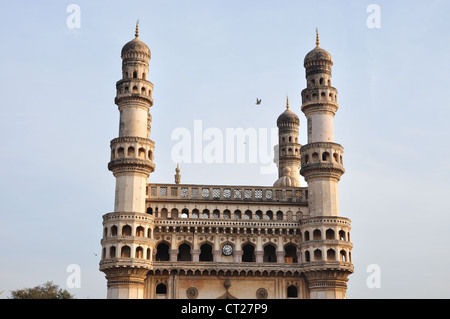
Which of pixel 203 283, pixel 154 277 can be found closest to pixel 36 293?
pixel 154 277

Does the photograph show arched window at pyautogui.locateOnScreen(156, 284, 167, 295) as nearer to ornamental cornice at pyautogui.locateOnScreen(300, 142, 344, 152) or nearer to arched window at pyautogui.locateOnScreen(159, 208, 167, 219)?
arched window at pyautogui.locateOnScreen(159, 208, 167, 219)

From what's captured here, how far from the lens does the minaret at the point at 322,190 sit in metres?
51.2

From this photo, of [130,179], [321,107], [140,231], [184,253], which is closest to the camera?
[140,231]

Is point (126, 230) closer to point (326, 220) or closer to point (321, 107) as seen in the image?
point (326, 220)

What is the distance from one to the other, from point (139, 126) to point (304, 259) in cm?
1783

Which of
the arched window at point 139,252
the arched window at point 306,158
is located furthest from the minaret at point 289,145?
the arched window at point 139,252

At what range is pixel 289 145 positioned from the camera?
68.6 metres

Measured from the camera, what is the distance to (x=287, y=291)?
174 feet

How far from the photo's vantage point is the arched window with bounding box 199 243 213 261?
54812 millimetres

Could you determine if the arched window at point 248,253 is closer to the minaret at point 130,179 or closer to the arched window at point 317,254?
the arched window at point 317,254

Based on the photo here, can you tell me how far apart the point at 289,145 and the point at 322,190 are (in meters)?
15.6

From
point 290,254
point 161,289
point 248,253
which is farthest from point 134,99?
point 290,254
